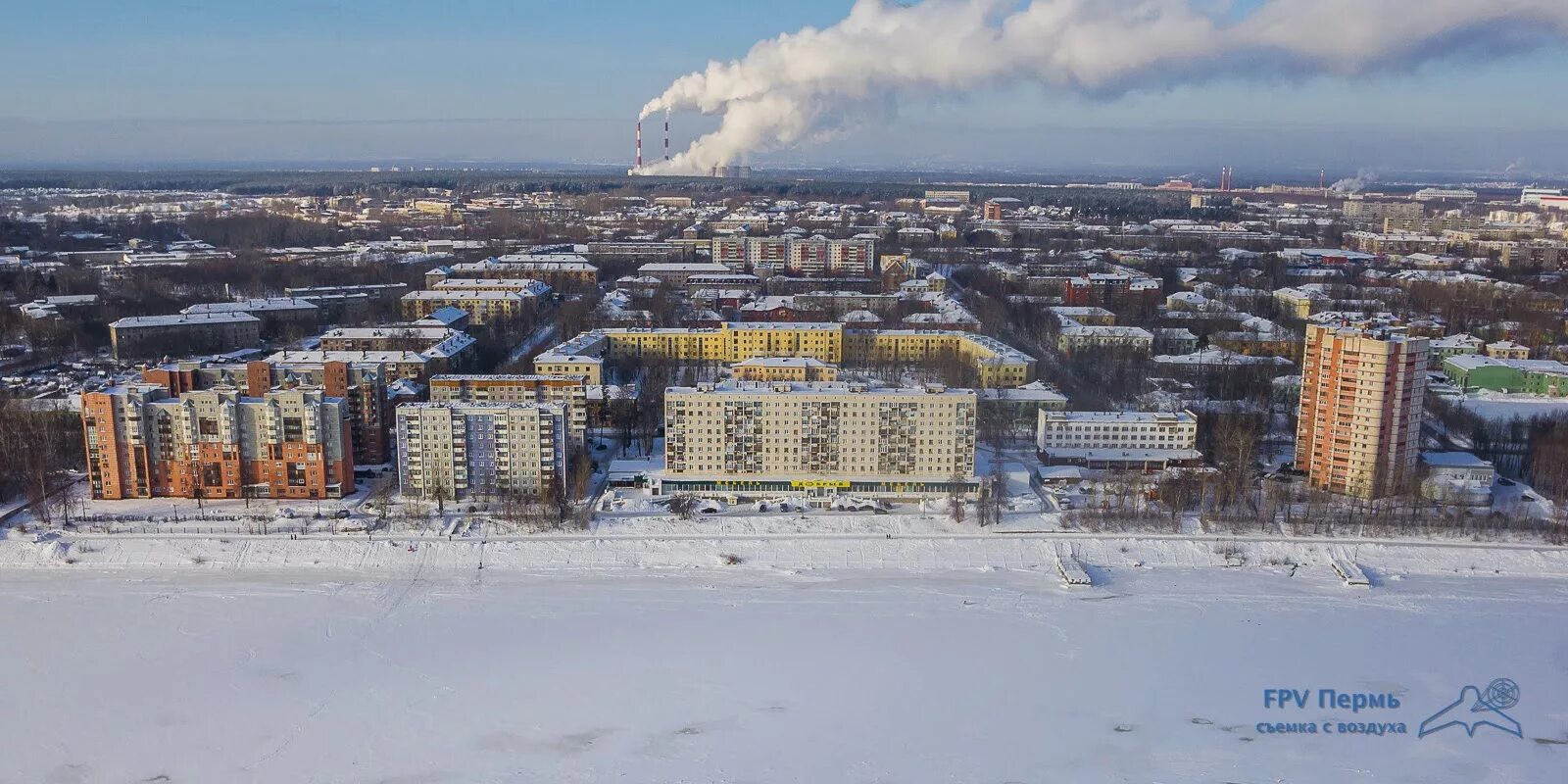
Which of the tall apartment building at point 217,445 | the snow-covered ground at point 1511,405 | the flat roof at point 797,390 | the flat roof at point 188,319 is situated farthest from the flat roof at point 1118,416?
the flat roof at point 188,319

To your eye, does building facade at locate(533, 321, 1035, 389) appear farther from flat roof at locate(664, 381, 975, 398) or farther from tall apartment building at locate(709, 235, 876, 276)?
tall apartment building at locate(709, 235, 876, 276)

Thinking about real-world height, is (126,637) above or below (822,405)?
below

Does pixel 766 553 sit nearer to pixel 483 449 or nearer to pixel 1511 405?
pixel 483 449

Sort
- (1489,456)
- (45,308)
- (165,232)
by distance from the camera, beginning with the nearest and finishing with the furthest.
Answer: (1489,456) → (45,308) → (165,232)

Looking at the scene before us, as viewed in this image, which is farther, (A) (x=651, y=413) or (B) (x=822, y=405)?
(A) (x=651, y=413)

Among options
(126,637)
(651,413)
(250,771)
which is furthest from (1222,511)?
(126,637)

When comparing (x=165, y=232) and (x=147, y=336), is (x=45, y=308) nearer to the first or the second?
(x=147, y=336)

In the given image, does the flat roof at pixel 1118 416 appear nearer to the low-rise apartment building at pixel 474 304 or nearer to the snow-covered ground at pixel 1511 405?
the snow-covered ground at pixel 1511 405
